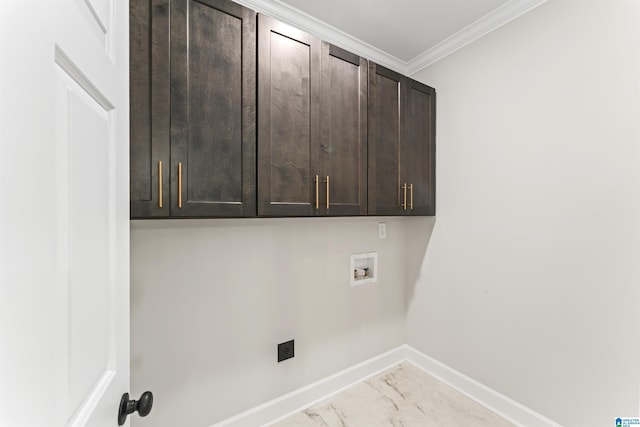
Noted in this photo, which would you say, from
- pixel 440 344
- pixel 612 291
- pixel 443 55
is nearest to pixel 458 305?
pixel 440 344

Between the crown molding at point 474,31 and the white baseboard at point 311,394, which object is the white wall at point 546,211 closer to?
the crown molding at point 474,31

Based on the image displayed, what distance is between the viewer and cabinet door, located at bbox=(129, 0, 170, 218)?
1031mm

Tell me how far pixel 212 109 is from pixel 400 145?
1229 millimetres

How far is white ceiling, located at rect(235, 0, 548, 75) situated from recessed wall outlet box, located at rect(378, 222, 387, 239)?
1350 mm

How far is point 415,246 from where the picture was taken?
2355 mm

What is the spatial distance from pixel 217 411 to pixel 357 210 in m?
1.40

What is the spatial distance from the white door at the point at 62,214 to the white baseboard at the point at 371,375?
3.98ft

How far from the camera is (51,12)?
40 centimetres

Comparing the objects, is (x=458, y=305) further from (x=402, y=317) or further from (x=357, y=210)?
(x=357, y=210)

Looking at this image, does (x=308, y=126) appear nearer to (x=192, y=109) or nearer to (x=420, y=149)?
(x=192, y=109)

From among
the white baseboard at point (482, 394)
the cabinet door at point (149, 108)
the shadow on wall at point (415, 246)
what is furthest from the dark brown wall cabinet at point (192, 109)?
the white baseboard at point (482, 394)

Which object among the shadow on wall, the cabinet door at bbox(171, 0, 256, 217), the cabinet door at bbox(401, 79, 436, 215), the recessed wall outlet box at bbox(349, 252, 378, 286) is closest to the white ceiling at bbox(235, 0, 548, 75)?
the cabinet door at bbox(401, 79, 436, 215)

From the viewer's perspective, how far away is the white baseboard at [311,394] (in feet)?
5.35

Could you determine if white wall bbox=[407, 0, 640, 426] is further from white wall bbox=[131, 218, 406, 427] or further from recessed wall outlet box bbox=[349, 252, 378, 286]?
white wall bbox=[131, 218, 406, 427]
